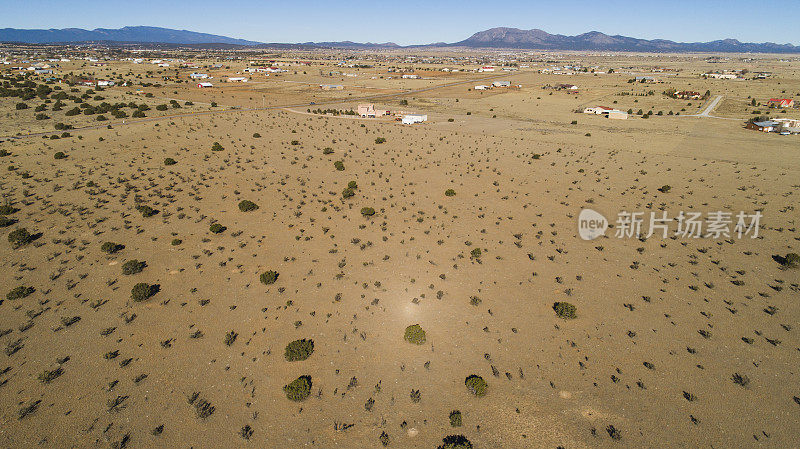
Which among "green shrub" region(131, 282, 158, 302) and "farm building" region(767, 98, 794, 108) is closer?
"green shrub" region(131, 282, 158, 302)

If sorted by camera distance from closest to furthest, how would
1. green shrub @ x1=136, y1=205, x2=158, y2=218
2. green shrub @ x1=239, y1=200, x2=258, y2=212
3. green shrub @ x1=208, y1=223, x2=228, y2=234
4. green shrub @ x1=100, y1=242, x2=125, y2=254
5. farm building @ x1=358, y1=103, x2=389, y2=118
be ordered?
green shrub @ x1=100, y1=242, x2=125, y2=254
green shrub @ x1=208, y1=223, x2=228, y2=234
green shrub @ x1=136, y1=205, x2=158, y2=218
green shrub @ x1=239, y1=200, x2=258, y2=212
farm building @ x1=358, y1=103, x2=389, y2=118

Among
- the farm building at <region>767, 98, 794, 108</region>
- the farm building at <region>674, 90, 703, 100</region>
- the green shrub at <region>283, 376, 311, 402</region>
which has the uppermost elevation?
the farm building at <region>674, 90, 703, 100</region>

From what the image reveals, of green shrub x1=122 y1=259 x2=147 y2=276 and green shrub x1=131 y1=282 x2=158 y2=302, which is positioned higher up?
green shrub x1=122 y1=259 x2=147 y2=276

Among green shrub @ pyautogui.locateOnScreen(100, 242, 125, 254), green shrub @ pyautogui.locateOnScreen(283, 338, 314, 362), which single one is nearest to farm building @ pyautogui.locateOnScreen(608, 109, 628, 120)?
green shrub @ pyautogui.locateOnScreen(283, 338, 314, 362)

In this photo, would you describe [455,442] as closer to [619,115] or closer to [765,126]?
[765,126]

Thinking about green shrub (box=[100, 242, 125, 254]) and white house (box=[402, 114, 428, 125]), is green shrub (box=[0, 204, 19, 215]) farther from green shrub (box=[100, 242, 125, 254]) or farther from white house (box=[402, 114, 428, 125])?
white house (box=[402, 114, 428, 125])

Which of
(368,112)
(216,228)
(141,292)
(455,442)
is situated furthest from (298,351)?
(368,112)

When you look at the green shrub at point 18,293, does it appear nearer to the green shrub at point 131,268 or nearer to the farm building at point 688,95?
the green shrub at point 131,268

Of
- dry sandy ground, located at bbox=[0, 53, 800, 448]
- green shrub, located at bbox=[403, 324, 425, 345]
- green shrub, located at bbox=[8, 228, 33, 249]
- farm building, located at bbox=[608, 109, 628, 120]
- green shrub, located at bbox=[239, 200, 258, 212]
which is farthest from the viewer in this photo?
farm building, located at bbox=[608, 109, 628, 120]
